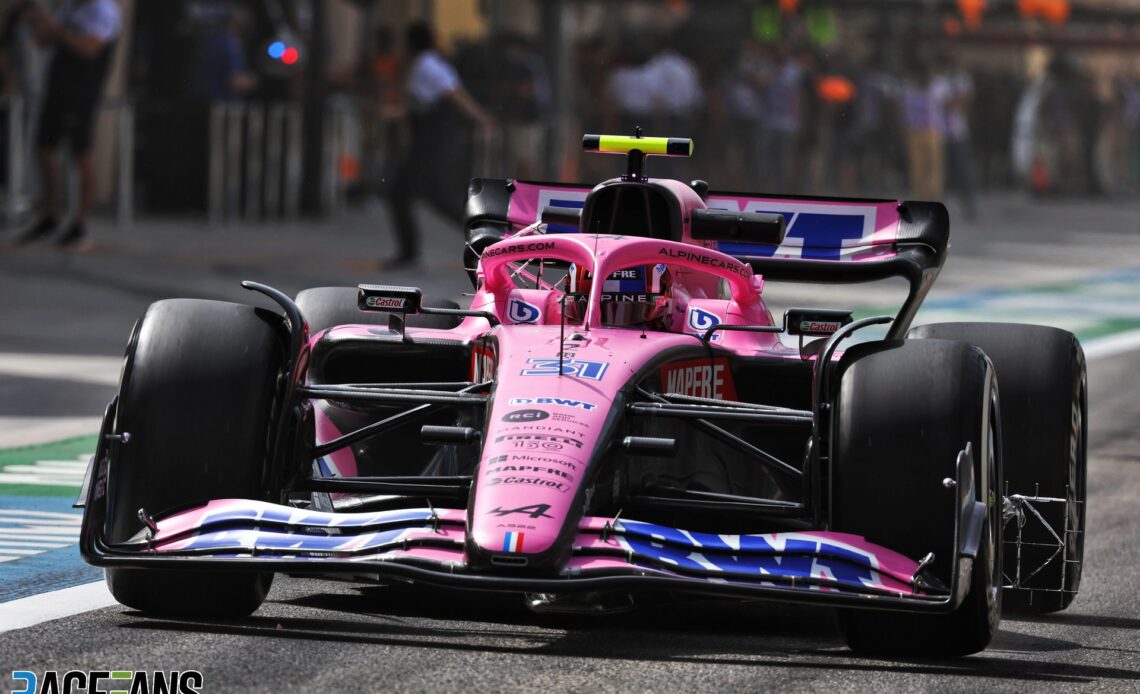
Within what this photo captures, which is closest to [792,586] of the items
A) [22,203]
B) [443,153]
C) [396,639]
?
[396,639]

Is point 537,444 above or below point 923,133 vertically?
below

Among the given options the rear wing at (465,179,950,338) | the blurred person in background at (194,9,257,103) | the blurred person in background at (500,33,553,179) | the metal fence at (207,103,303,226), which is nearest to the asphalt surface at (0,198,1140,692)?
the rear wing at (465,179,950,338)

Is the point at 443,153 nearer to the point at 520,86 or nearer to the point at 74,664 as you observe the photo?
the point at 520,86

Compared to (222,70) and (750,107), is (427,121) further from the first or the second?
(750,107)

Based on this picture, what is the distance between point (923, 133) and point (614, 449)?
25981mm

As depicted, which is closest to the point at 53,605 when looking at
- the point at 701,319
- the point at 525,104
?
the point at 701,319

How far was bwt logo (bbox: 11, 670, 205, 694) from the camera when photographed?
5609mm

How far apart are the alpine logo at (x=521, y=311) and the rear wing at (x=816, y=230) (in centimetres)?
97

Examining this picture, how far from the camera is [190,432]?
6.55 meters

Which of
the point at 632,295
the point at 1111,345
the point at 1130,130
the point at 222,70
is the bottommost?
the point at 1111,345

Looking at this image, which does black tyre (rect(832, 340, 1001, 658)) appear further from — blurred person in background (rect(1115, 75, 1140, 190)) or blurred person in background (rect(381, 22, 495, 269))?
blurred person in background (rect(1115, 75, 1140, 190))

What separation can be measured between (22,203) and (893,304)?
7.69 m

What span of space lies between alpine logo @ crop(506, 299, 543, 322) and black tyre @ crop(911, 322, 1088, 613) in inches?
48.3

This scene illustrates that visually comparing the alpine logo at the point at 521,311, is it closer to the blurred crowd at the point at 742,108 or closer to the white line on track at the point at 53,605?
the white line on track at the point at 53,605
